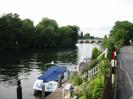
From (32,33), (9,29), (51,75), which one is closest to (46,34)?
(32,33)

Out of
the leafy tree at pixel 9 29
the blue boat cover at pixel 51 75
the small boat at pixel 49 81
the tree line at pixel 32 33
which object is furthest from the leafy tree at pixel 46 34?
the small boat at pixel 49 81

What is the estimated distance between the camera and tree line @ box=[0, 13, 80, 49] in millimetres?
125938

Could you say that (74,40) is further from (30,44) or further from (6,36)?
(6,36)

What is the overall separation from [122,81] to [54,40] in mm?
130904

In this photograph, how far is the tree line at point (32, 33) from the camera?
126 meters

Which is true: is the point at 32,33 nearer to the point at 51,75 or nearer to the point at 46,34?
the point at 46,34

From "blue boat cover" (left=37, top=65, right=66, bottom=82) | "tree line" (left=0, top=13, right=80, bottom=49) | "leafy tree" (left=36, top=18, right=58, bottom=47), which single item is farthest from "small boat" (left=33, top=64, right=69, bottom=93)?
"leafy tree" (left=36, top=18, right=58, bottom=47)

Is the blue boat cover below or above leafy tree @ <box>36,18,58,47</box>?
below

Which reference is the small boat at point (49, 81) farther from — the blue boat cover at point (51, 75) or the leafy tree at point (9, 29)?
the leafy tree at point (9, 29)

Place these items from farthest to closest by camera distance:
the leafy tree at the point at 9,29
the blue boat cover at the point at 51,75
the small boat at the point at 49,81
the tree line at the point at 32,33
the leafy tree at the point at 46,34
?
the leafy tree at the point at 46,34 → the tree line at the point at 32,33 → the leafy tree at the point at 9,29 → the blue boat cover at the point at 51,75 → the small boat at the point at 49,81

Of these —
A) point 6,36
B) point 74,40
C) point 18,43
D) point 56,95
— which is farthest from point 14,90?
point 74,40

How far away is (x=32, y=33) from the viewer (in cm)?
14312

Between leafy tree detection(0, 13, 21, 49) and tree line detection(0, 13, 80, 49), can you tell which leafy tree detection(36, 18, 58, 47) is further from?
leafy tree detection(0, 13, 21, 49)

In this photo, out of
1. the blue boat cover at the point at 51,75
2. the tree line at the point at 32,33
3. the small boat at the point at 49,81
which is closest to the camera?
the small boat at the point at 49,81
